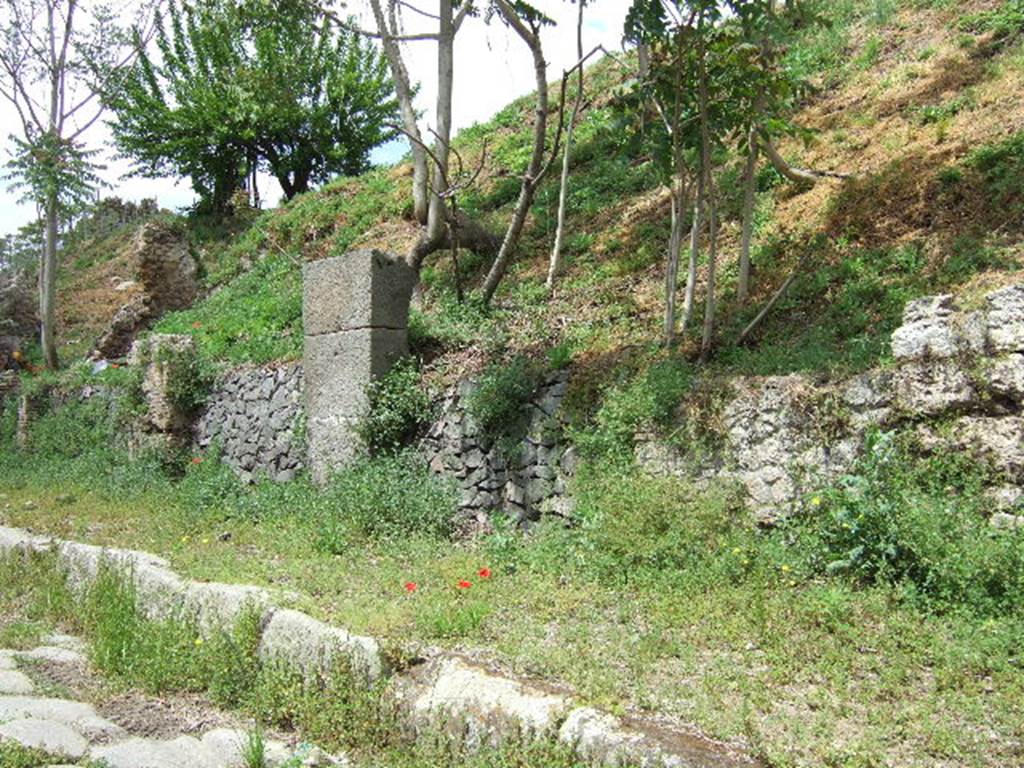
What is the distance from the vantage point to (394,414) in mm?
7520

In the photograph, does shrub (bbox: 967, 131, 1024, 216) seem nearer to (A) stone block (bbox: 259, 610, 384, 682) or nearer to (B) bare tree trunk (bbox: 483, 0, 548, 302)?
(B) bare tree trunk (bbox: 483, 0, 548, 302)

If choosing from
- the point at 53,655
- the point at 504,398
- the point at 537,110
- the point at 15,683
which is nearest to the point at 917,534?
the point at 504,398

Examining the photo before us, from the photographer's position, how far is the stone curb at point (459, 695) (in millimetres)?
2996

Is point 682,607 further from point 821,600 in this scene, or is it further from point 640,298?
point 640,298

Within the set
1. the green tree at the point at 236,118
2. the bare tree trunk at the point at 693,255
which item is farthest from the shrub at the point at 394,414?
the green tree at the point at 236,118

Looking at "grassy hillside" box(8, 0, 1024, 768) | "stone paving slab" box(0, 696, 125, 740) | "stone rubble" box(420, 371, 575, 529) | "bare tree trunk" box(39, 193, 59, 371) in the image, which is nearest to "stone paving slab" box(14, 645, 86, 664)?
"stone paving slab" box(0, 696, 125, 740)

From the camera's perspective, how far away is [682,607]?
430 centimetres

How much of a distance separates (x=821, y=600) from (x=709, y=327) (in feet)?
8.57

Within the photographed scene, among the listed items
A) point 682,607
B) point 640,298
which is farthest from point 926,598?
point 640,298

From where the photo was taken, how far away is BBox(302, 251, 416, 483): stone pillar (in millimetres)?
7832

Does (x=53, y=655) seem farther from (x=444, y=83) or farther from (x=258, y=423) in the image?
(x=444, y=83)

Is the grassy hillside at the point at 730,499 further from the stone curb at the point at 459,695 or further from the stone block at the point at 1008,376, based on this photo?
the stone block at the point at 1008,376

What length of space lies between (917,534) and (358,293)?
5390 mm

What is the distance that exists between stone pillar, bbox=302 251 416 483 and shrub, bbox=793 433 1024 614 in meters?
4.35
